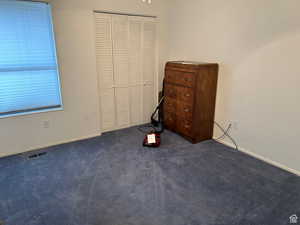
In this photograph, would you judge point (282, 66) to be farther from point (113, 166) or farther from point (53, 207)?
point (53, 207)

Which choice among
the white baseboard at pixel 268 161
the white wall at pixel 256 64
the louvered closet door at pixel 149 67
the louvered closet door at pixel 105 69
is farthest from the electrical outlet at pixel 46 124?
the white baseboard at pixel 268 161

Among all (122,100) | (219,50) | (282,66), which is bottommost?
(122,100)

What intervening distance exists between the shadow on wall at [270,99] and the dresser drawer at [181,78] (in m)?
0.62

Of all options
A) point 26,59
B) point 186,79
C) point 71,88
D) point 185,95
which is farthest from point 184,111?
point 26,59

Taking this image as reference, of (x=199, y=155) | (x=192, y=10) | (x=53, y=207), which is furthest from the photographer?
(x=192, y=10)

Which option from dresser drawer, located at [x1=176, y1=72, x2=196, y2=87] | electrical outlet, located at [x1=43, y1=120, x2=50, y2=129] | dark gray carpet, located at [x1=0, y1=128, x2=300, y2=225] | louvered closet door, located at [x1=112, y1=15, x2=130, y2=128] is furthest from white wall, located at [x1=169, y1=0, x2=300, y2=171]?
electrical outlet, located at [x1=43, y1=120, x2=50, y2=129]

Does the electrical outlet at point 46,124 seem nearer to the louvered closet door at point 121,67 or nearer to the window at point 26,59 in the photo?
the window at point 26,59

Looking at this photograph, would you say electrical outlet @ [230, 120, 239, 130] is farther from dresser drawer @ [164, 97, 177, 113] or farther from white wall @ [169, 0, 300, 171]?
dresser drawer @ [164, 97, 177, 113]

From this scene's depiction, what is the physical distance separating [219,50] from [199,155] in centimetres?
169

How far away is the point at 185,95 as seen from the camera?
3.45m

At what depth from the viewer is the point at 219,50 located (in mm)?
3307

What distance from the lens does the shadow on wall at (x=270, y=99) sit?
2.51 meters

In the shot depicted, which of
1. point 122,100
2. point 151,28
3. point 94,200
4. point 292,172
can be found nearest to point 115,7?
point 151,28

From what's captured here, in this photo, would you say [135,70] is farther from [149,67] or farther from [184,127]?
[184,127]
